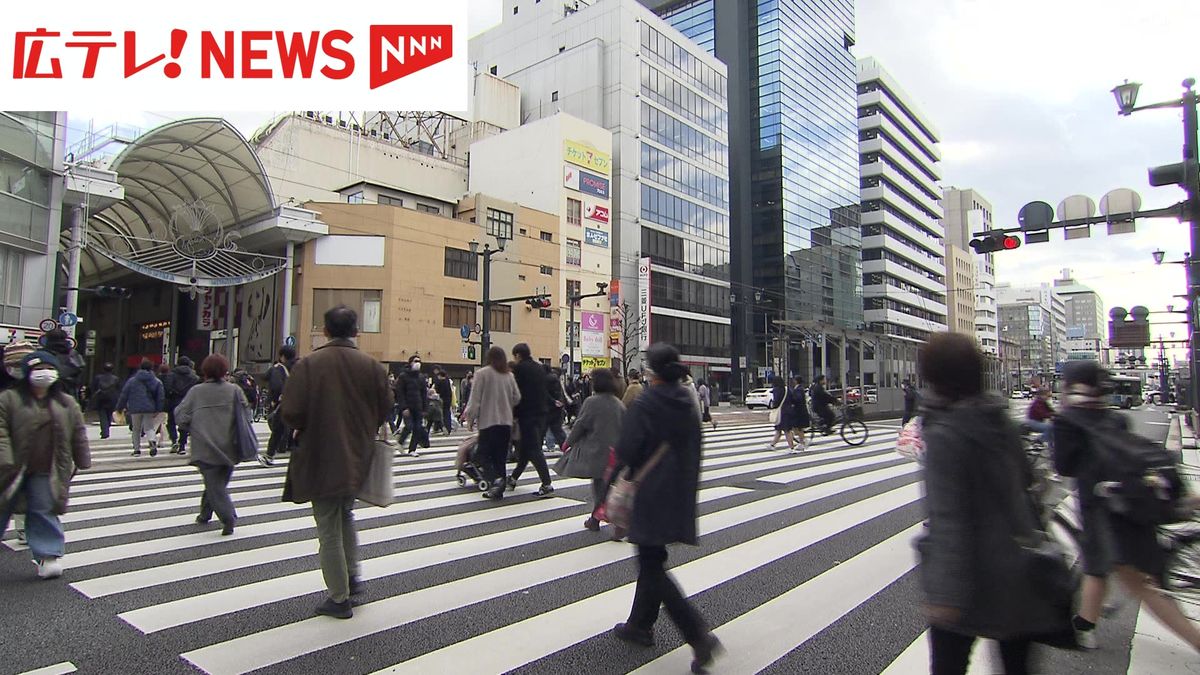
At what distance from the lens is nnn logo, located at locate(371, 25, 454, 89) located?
408 inches

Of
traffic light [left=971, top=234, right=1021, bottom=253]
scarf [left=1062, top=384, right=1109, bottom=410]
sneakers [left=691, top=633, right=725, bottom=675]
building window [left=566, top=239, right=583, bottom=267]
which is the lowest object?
sneakers [left=691, top=633, right=725, bottom=675]

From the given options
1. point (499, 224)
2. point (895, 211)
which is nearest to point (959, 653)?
point (499, 224)

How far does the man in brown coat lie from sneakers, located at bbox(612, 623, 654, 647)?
5.19 feet

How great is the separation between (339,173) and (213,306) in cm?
1115

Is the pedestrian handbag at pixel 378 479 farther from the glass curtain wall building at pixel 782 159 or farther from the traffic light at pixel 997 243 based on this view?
the glass curtain wall building at pixel 782 159

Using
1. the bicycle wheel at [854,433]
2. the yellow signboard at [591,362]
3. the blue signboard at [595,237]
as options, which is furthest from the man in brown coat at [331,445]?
the blue signboard at [595,237]

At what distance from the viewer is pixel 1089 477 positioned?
11.1ft

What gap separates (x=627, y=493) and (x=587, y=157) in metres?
44.1

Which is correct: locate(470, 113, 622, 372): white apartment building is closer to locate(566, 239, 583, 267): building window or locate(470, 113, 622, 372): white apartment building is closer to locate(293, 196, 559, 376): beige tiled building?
locate(566, 239, 583, 267): building window

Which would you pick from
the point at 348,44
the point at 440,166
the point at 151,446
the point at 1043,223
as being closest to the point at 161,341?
the point at 440,166

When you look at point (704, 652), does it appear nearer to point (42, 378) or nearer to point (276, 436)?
point (42, 378)

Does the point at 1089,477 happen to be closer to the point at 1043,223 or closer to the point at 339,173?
the point at 1043,223

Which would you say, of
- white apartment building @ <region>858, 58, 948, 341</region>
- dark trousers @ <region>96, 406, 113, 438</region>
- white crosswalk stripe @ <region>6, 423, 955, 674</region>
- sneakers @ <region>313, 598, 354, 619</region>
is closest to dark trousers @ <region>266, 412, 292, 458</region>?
white crosswalk stripe @ <region>6, 423, 955, 674</region>

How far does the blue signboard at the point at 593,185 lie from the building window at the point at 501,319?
11.1 m
